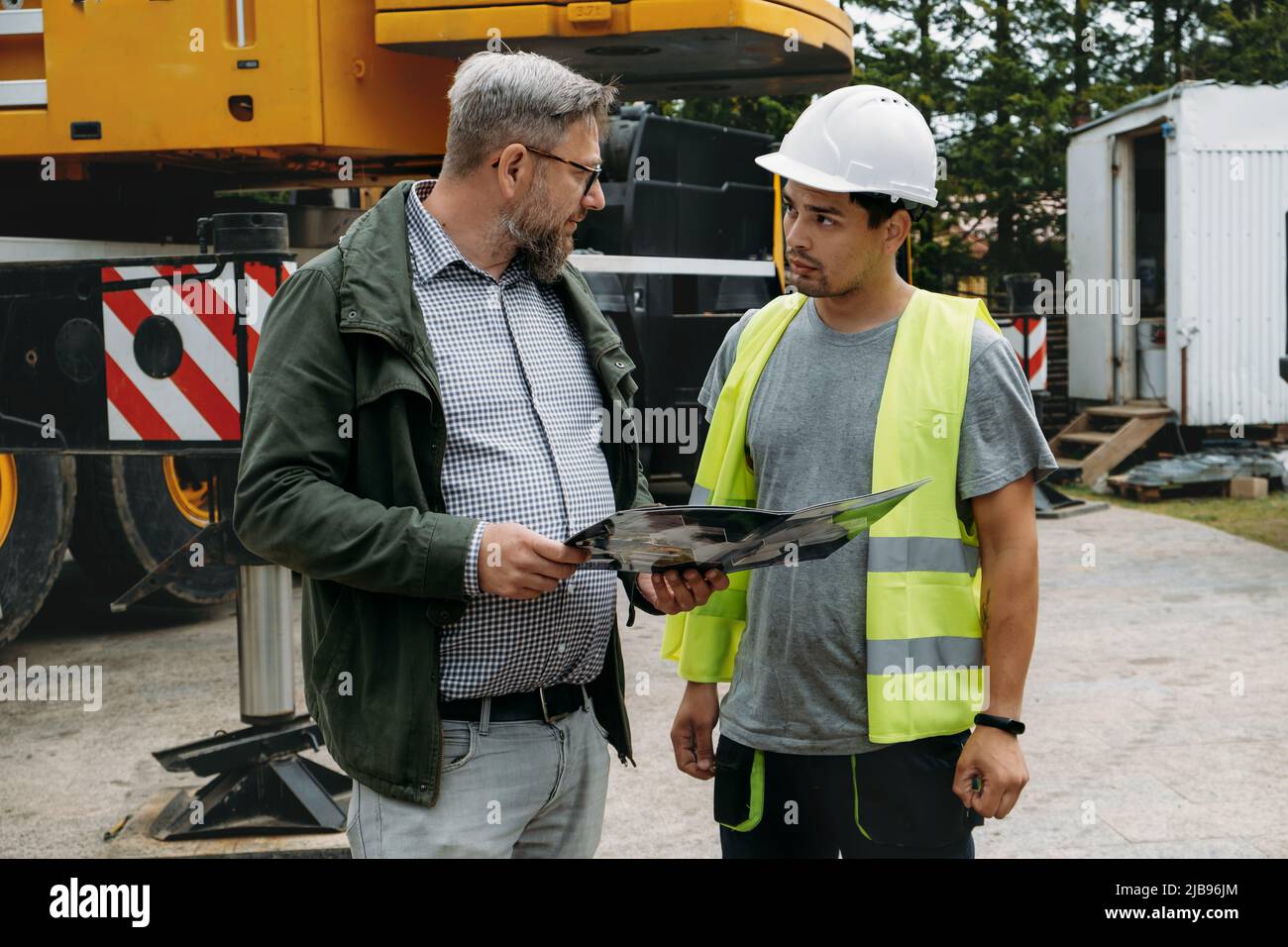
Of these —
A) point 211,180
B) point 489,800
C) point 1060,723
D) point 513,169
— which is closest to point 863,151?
point 513,169

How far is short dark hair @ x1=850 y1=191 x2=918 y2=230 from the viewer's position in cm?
252

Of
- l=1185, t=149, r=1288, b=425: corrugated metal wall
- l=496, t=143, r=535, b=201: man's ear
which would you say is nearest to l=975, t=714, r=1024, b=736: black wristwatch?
l=496, t=143, r=535, b=201: man's ear

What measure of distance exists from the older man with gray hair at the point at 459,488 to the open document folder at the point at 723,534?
0.24 ft

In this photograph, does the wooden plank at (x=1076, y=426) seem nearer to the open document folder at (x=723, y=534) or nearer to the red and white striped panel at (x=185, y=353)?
the red and white striped panel at (x=185, y=353)

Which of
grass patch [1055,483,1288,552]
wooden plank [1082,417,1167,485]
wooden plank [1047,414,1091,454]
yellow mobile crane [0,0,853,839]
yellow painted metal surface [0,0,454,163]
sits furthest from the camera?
wooden plank [1047,414,1091,454]

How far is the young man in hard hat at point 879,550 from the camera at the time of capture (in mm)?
2457

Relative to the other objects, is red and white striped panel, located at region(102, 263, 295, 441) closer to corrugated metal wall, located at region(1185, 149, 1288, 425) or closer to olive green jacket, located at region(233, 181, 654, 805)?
olive green jacket, located at region(233, 181, 654, 805)

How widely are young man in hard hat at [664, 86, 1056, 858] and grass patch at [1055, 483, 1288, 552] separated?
771cm

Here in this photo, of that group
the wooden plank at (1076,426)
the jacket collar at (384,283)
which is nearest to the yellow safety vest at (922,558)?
the jacket collar at (384,283)

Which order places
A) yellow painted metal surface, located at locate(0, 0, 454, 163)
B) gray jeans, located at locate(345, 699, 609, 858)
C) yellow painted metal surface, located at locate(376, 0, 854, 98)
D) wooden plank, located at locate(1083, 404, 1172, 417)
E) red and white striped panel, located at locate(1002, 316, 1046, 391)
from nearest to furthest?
gray jeans, located at locate(345, 699, 609, 858)
yellow painted metal surface, located at locate(0, 0, 454, 163)
yellow painted metal surface, located at locate(376, 0, 854, 98)
red and white striped panel, located at locate(1002, 316, 1046, 391)
wooden plank, located at locate(1083, 404, 1172, 417)

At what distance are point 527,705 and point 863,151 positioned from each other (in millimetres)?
1072

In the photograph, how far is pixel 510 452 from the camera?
2.46 meters

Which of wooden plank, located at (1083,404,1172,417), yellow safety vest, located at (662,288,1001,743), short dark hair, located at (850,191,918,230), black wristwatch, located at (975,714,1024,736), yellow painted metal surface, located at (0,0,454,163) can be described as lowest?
black wristwatch, located at (975,714,1024,736)
